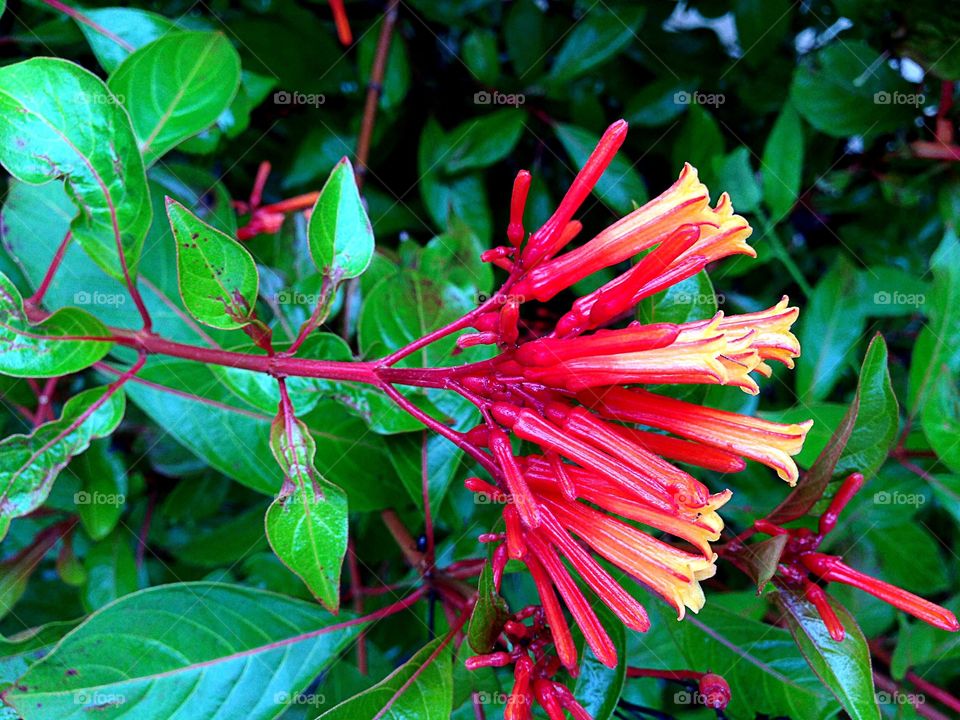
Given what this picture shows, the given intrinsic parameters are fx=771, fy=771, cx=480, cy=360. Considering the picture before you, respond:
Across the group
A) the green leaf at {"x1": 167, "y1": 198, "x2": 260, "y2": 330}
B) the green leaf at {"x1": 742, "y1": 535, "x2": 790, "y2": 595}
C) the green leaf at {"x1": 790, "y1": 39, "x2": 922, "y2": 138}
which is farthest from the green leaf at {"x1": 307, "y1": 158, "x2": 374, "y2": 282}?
the green leaf at {"x1": 790, "y1": 39, "x2": 922, "y2": 138}

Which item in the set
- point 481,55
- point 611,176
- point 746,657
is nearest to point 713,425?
point 746,657

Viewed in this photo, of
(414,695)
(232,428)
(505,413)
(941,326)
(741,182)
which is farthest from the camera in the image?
(741,182)

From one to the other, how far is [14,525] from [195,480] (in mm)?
350

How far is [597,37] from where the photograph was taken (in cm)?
169

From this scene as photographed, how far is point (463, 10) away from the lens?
168cm

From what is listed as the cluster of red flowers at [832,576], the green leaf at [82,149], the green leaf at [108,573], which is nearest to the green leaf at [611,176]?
the cluster of red flowers at [832,576]

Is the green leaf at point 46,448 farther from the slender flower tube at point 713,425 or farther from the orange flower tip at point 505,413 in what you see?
the slender flower tube at point 713,425

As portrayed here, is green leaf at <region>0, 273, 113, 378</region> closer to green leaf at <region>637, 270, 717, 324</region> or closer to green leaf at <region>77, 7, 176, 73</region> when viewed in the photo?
green leaf at <region>77, 7, 176, 73</region>

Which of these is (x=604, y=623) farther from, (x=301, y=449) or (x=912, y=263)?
(x=912, y=263)

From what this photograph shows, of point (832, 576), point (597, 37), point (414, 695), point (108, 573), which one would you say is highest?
point (597, 37)

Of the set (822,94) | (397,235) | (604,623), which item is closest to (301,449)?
(604,623)

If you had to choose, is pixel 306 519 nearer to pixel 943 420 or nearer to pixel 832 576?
pixel 832 576

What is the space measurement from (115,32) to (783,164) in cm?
134

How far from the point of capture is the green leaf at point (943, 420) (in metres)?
1.23
